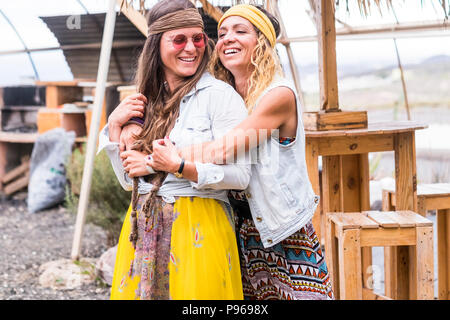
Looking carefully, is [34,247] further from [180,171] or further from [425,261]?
[180,171]

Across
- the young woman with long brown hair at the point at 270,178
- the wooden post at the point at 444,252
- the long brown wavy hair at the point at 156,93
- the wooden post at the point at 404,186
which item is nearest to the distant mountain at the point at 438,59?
the wooden post at the point at 444,252

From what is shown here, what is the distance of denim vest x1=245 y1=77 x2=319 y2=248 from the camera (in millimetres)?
2012

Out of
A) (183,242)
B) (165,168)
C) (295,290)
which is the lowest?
(295,290)

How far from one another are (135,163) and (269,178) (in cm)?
49

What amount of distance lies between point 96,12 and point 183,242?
19.2 ft

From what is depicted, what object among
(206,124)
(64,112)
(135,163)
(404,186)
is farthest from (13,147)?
(206,124)

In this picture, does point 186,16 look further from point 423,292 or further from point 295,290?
point 423,292

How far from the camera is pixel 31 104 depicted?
8.09m

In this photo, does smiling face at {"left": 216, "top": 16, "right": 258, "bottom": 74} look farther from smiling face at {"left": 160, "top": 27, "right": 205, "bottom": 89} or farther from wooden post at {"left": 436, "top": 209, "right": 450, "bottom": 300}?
wooden post at {"left": 436, "top": 209, "right": 450, "bottom": 300}

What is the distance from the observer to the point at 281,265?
7.00 feet

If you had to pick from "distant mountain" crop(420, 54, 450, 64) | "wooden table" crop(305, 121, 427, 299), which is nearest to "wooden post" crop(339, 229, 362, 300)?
"wooden table" crop(305, 121, 427, 299)

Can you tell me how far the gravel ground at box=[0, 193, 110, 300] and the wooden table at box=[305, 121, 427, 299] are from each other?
80.4 inches

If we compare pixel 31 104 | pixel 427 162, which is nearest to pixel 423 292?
pixel 427 162

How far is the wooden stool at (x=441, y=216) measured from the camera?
330cm
